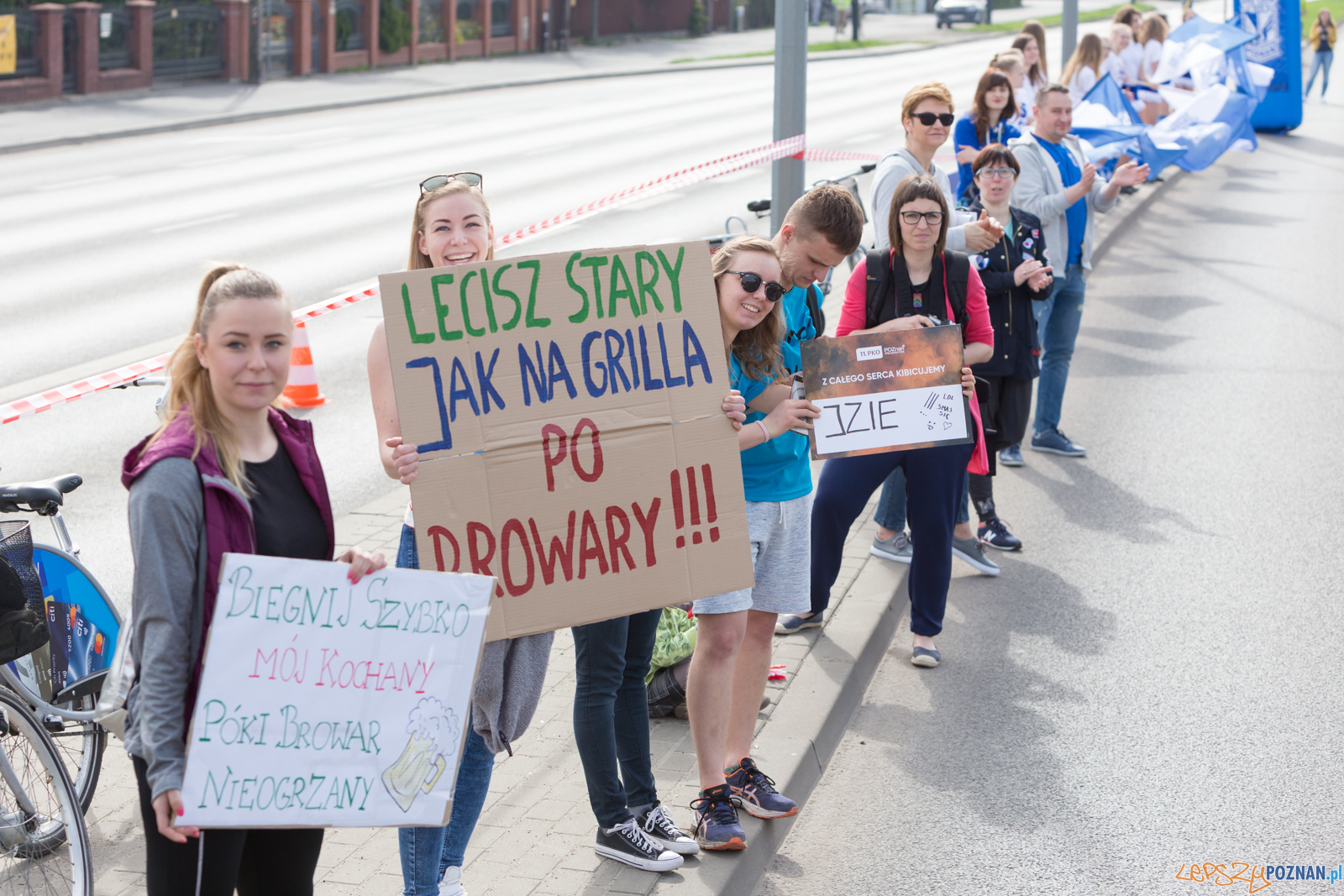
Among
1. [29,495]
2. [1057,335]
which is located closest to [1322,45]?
[1057,335]

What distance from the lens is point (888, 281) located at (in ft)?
17.6

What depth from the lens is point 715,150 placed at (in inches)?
892

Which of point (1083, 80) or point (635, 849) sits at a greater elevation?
point (1083, 80)

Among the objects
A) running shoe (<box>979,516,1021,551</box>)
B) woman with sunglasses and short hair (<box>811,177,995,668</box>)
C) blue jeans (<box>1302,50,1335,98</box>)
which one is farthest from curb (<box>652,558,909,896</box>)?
blue jeans (<box>1302,50,1335,98</box>)

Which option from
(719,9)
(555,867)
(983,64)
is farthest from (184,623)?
(719,9)

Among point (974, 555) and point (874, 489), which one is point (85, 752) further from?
point (974, 555)

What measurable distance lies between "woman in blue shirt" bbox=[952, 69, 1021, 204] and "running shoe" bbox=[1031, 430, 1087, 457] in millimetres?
1624

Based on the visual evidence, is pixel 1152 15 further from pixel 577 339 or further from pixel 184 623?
pixel 184 623

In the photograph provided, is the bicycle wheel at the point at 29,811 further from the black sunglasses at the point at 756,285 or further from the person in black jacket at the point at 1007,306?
the person in black jacket at the point at 1007,306

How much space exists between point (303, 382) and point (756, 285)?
633cm

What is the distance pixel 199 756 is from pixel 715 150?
20759 millimetres

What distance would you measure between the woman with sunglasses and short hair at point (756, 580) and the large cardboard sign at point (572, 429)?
0.78 ft

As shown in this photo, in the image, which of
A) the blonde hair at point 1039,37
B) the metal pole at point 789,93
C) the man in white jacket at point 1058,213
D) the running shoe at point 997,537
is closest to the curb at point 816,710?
the running shoe at point 997,537

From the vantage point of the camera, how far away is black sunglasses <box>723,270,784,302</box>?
3.91 metres
